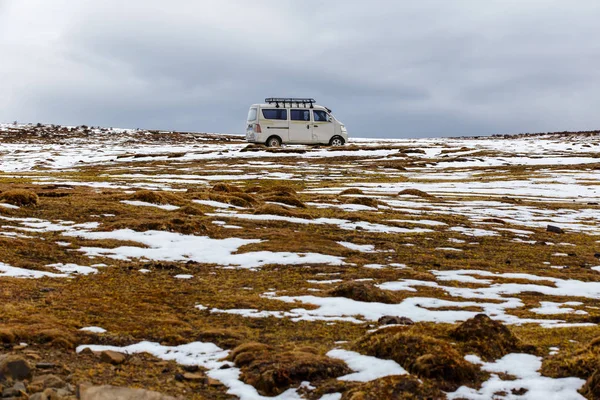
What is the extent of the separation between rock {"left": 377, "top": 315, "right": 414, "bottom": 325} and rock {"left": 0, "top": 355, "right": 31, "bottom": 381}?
3150 mm

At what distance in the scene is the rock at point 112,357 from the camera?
4562 mm

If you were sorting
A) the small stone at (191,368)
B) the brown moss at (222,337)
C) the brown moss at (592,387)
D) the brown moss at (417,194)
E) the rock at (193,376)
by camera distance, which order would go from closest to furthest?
the brown moss at (592,387), the rock at (193,376), the small stone at (191,368), the brown moss at (222,337), the brown moss at (417,194)

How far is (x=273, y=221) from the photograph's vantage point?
12047 millimetres

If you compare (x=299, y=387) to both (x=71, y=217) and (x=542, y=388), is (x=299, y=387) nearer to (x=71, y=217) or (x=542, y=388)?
(x=542, y=388)

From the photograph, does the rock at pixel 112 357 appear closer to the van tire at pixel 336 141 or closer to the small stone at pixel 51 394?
the small stone at pixel 51 394

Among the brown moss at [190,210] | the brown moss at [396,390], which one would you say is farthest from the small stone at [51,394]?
the brown moss at [190,210]

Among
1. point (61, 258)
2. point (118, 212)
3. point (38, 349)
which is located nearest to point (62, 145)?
point (118, 212)

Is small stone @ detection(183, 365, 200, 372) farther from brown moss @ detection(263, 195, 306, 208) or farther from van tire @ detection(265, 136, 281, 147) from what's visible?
van tire @ detection(265, 136, 281, 147)

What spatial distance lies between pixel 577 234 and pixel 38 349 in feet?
35.8

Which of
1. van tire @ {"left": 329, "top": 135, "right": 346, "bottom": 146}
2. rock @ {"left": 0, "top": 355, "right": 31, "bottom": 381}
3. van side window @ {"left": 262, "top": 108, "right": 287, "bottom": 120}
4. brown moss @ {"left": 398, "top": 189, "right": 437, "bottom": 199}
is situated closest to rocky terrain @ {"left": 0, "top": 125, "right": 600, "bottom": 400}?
rock @ {"left": 0, "top": 355, "right": 31, "bottom": 381}

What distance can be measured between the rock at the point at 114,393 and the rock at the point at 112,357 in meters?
0.74

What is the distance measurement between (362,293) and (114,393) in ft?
11.5

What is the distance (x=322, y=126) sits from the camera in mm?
41688

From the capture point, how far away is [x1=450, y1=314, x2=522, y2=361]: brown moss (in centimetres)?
484
